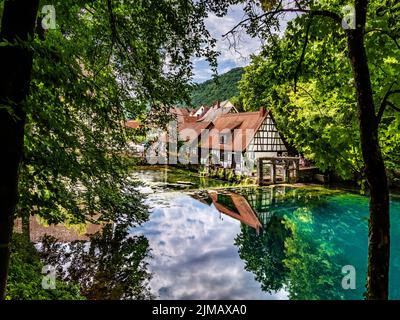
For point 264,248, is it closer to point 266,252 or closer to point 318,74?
point 266,252

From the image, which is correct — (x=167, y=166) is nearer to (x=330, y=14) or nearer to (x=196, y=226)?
(x=196, y=226)

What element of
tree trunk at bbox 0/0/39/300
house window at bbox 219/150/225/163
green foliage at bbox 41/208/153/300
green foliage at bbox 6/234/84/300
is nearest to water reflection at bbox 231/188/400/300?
green foliage at bbox 41/208/153/300

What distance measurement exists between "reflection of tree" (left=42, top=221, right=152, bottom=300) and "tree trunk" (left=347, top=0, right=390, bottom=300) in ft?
22.9

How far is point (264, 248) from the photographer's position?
13.6 meters

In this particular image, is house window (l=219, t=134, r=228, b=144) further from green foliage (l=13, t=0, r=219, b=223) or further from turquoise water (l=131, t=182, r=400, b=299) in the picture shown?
green foliage (l=13, t=0, r=219, b=223)

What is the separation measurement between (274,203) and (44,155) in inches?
717

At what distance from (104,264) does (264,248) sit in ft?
22.7

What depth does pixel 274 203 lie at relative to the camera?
66.5 feet

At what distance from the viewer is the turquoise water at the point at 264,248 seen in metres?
9.92

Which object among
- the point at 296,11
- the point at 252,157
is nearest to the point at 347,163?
the point at 296,11

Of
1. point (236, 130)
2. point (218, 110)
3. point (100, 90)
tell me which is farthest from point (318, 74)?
point (218, 110)

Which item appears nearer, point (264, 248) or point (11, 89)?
point (11, 89)

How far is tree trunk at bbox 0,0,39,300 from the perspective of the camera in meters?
2.19

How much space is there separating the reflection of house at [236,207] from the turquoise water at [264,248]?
0.32 meters
